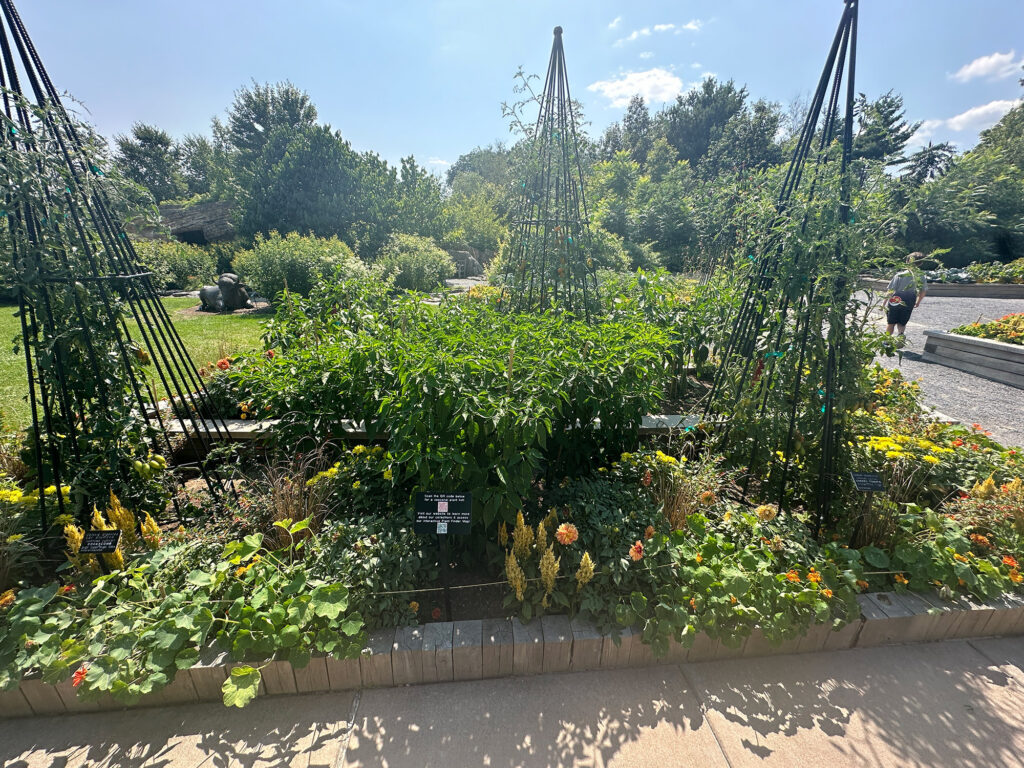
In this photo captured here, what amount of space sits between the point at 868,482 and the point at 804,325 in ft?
2.71

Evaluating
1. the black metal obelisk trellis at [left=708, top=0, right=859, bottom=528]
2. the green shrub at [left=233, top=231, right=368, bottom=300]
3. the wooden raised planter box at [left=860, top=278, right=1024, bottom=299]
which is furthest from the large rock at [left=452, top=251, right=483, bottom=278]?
the black metal obelisk trellis at [left=708, top=0, right=859, bottom=528]

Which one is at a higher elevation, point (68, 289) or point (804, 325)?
point (68, 289)

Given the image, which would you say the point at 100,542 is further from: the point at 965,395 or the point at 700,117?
the point at 700,117

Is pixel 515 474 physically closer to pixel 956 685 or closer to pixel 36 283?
pixel 956 685

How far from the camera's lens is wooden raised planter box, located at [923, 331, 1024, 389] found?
5320mm

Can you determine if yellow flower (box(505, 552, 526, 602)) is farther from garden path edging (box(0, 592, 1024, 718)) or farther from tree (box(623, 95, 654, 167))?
tree (box(623, 95, 654, 167))

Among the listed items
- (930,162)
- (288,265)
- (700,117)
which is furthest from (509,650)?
(700,117)

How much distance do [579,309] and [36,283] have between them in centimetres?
339

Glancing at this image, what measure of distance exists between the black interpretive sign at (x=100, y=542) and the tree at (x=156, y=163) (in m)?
45.9

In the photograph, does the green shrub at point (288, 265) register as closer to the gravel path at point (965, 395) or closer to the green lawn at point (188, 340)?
the green lawn at point (188, 340)

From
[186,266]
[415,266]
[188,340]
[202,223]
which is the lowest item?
[188,340]

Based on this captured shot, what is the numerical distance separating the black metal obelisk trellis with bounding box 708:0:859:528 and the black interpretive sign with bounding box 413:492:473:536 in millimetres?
1793

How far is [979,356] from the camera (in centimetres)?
574

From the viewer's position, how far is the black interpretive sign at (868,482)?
2020 millimetres
